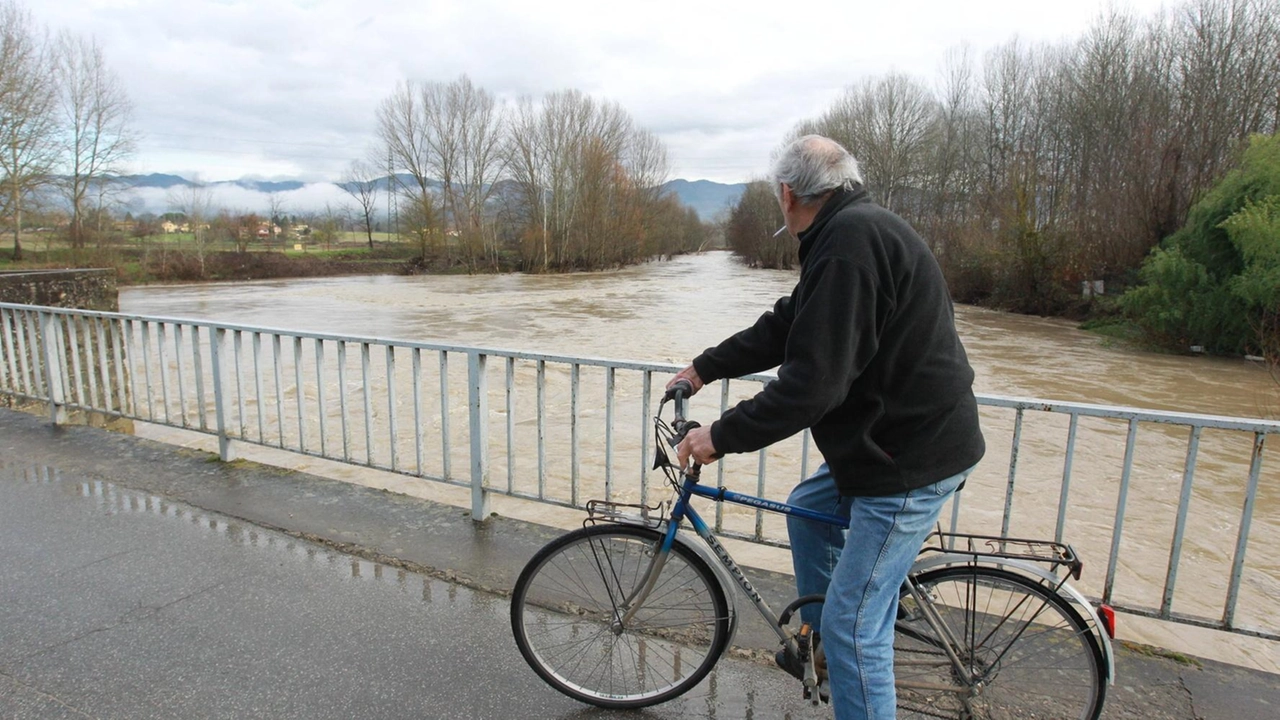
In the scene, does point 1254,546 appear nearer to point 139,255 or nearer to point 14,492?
point 14,492

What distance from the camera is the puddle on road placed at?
3.36 m

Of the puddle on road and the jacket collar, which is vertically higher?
the jacket collar

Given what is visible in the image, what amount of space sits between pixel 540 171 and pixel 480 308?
35.6 meters

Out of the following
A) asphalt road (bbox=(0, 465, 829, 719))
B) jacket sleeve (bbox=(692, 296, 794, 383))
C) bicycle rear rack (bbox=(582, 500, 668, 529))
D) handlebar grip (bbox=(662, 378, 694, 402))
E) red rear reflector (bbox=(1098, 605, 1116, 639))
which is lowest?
asphalt road (bbox=(0, 465, 829, 719))

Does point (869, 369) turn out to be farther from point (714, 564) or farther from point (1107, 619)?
point (1107, 619)

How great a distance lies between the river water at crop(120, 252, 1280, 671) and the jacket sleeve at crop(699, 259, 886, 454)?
9.28 feet

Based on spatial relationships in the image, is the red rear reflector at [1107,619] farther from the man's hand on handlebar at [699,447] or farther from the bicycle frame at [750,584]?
the man's hand on handlebar at [699,447]

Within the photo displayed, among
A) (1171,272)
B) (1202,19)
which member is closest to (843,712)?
(1171,272)

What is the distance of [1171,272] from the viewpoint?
1730 cm

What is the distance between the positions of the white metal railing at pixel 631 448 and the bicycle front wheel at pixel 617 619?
1.95 ft

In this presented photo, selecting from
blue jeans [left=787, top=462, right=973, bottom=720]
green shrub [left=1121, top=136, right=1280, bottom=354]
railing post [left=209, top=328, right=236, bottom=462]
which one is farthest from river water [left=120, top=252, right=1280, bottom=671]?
railing post [left=209, top=328, right=236, bottom=462]

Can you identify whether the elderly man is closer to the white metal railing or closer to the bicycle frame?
the bicycle frame

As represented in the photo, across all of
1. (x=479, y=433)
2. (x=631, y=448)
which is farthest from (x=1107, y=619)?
(x=631, y=448)

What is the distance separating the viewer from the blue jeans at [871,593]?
199 cm
